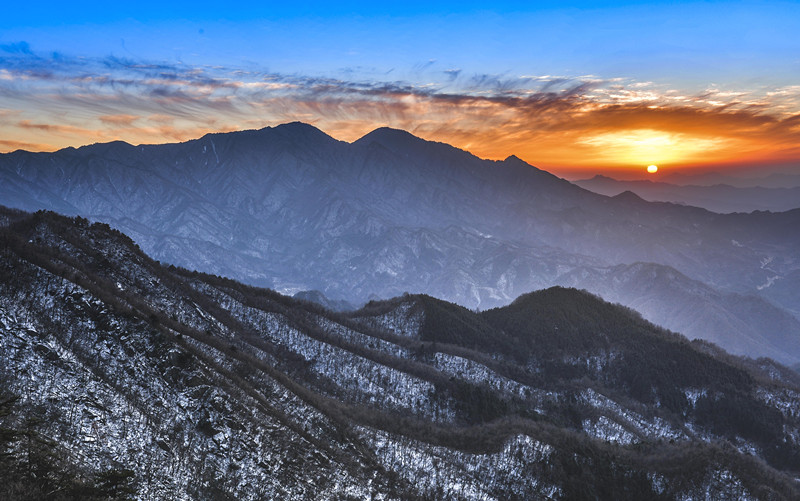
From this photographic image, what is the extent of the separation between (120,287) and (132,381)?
116 feet

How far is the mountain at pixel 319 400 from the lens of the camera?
54.5 metres

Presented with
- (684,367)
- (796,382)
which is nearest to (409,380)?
(684,367)

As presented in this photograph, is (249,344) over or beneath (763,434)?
over

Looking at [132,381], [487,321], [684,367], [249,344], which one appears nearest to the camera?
[132,381]

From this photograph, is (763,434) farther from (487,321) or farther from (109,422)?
(109,422)

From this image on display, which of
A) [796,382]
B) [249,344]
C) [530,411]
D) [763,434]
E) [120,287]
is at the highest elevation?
[120,287]

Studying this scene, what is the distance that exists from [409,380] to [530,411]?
98.5ft

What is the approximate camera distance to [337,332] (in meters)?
142

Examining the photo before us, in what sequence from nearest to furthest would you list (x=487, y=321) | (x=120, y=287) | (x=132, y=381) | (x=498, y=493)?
1. (x=132, y=381)
2. (x=498, y=493)
3. (x=120, y=287)
4. (x=487, y=321)

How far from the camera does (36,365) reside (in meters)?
55.6

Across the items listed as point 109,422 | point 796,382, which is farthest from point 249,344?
point 796,382

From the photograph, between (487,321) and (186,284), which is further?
(487,321)

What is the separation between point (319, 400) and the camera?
9069 cm

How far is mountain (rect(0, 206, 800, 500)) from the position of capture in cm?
5447
